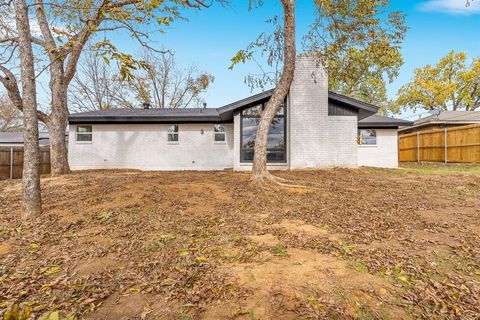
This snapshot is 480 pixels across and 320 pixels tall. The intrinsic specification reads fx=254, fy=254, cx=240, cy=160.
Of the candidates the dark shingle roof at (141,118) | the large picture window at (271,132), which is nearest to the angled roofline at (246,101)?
the large picture window at (271,132)

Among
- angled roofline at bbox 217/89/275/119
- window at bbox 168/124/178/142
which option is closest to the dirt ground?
angled roofline at bbox 217/89/275/119

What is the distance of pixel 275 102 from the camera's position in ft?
23.3

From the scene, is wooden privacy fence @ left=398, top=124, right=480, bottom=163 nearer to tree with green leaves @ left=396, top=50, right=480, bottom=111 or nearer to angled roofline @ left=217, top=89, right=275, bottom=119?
angled roofline @ left=217, top=89, right=275, bottom=119

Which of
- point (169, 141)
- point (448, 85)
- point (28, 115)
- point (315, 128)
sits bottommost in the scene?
point (28, 115)

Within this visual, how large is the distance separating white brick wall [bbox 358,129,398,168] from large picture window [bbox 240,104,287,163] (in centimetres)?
502

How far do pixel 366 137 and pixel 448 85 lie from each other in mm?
24875

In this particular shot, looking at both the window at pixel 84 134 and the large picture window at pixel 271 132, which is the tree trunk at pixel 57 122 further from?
the large picture window at pixel 271 132

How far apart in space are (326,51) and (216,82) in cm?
1929

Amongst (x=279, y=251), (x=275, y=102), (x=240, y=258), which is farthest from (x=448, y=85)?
(x=240, y=258)

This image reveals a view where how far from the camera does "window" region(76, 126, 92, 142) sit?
527 inches

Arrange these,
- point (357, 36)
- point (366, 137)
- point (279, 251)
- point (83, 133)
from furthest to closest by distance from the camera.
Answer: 1. point (366, 137)
2. point (83, 133)
3. point (357, 36)
4. point (279, 251)

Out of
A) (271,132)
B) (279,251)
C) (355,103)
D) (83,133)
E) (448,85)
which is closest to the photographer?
(279,251)

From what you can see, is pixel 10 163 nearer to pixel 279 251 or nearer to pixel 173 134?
pixel 173 134

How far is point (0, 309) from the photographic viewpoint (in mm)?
2082
